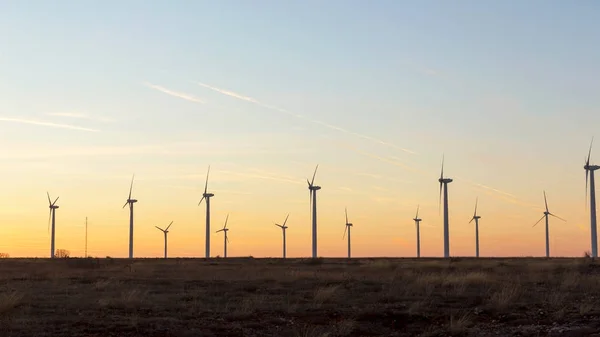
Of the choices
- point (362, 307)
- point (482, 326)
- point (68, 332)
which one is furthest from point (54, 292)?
point (482, 326)

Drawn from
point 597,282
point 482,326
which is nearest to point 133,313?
point 482,326

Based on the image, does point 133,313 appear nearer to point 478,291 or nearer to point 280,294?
point 280,294

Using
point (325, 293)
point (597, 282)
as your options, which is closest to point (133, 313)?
point (325, 293)

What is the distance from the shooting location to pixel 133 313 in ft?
116

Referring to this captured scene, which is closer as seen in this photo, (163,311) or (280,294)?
(163,311)

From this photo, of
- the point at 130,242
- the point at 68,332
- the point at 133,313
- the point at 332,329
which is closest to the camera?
the point at 68,332

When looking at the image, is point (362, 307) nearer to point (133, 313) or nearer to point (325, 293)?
point (325, 293)

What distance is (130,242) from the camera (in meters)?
142

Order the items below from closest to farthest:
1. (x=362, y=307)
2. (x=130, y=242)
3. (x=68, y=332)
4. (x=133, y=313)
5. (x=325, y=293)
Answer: (x=68, y=332)
(x=133, y=313)
(x=362, y=307)
(x=325, y=293)
(x=130, y=242)

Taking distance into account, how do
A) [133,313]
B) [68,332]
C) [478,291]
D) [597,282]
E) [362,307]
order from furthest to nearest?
[597,282] < [478,291] < [362,307] < [133,313] < [68,332]

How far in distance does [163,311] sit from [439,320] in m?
11.8

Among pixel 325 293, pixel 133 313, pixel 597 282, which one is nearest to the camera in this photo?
pixel 133 313

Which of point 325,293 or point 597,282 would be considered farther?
point 597,282

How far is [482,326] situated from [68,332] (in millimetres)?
16050
